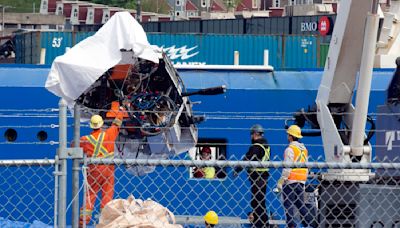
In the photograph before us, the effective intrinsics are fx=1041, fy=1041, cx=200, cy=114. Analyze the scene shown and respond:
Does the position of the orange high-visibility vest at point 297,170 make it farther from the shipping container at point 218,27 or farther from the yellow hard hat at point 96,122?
the shipping container at point 218,27

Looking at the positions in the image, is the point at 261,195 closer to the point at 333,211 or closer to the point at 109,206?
the point at 333,211

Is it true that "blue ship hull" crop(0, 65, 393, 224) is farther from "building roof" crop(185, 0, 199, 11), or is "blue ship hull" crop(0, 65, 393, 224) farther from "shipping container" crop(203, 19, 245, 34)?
"building roof" crop(185, 0, 199, 11)

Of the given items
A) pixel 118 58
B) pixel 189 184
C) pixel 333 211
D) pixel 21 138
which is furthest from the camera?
pixel 21 138

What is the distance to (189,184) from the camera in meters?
15.6

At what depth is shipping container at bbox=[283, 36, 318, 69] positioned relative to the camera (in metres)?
23.3

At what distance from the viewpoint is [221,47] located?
23.1m

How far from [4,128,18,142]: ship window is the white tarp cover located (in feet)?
9.62

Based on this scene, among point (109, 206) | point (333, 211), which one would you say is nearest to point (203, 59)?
point (333, 211)

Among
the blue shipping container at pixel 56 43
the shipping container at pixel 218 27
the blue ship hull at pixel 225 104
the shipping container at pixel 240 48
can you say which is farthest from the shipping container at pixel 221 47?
the shipping container at pixel 218 27

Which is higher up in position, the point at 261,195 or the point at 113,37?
the point at 113,37

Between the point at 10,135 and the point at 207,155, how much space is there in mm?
3480

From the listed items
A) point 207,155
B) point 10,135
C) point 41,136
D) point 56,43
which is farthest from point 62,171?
point 56,43

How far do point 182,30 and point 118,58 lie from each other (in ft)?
69.6

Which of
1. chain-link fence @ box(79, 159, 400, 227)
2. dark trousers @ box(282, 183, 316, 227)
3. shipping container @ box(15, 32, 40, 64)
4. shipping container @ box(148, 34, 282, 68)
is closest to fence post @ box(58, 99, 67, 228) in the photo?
chain-link fence @ box(79, 159, 400, 227)
